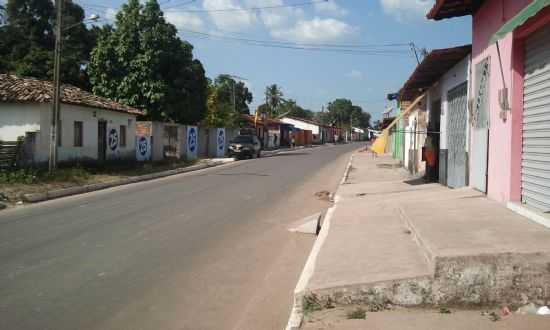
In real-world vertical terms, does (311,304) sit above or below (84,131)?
below

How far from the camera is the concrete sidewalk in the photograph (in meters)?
4.75

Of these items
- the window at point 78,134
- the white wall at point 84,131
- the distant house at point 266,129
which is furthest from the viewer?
the distant house at point 266,129

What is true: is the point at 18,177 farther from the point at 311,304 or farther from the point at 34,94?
the point at 311,304

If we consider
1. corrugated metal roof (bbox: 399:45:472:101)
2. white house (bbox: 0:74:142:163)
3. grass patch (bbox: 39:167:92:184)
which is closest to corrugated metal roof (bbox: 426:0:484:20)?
corrugated metal roof (bbox: 399:45:472:101)

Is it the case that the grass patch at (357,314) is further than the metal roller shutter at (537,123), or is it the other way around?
the metal roller shutter at (537,123)

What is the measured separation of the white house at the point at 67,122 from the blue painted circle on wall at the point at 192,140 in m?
7.36

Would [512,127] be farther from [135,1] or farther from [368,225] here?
[135,1]

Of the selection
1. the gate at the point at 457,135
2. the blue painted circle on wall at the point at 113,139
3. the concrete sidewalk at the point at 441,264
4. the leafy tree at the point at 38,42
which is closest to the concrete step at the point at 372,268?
the concrete sidewalk at the point at 441,264

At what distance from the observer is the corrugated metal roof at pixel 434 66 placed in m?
11.2

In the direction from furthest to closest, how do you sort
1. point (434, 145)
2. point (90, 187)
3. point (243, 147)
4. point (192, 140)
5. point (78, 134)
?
point (243, 147)
point (192, 140)
point (78, 134)
point (90, 187)
point (434, 145)

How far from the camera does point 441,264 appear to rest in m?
4.85

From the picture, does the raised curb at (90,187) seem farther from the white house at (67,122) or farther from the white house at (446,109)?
the white house at (446,109)

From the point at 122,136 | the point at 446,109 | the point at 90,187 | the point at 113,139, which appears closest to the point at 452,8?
the point at 446,109

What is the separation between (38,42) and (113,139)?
2444cm
